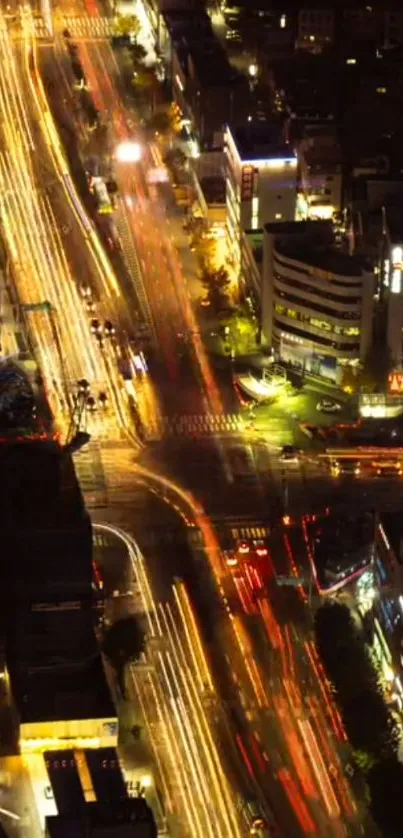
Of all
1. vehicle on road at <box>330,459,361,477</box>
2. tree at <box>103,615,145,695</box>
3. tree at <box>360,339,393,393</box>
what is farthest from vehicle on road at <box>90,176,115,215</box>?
tree at <box>103,615,145,695</box>

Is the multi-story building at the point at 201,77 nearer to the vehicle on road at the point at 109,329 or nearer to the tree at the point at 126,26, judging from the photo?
the tree at the point at 126,26

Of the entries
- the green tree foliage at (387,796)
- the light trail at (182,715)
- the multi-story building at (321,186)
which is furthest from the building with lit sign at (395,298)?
the green tree foliage at (387,796)

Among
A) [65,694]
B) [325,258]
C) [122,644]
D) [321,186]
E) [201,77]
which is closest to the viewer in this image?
[65,694]

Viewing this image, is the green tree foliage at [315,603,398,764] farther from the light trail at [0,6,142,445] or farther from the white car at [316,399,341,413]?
the light trail at [0,6,142,445]

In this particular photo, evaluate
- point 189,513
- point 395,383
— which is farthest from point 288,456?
point 395,383

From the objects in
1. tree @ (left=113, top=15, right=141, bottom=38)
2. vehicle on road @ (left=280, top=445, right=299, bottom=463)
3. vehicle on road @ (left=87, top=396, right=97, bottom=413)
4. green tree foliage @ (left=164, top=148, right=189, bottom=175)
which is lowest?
vehicle on road @ (left=280, top=445, right=299, bottom=463)

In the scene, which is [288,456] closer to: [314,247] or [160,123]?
[314,247]

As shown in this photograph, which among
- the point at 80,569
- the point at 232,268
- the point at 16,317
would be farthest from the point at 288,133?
the point at 80,569
